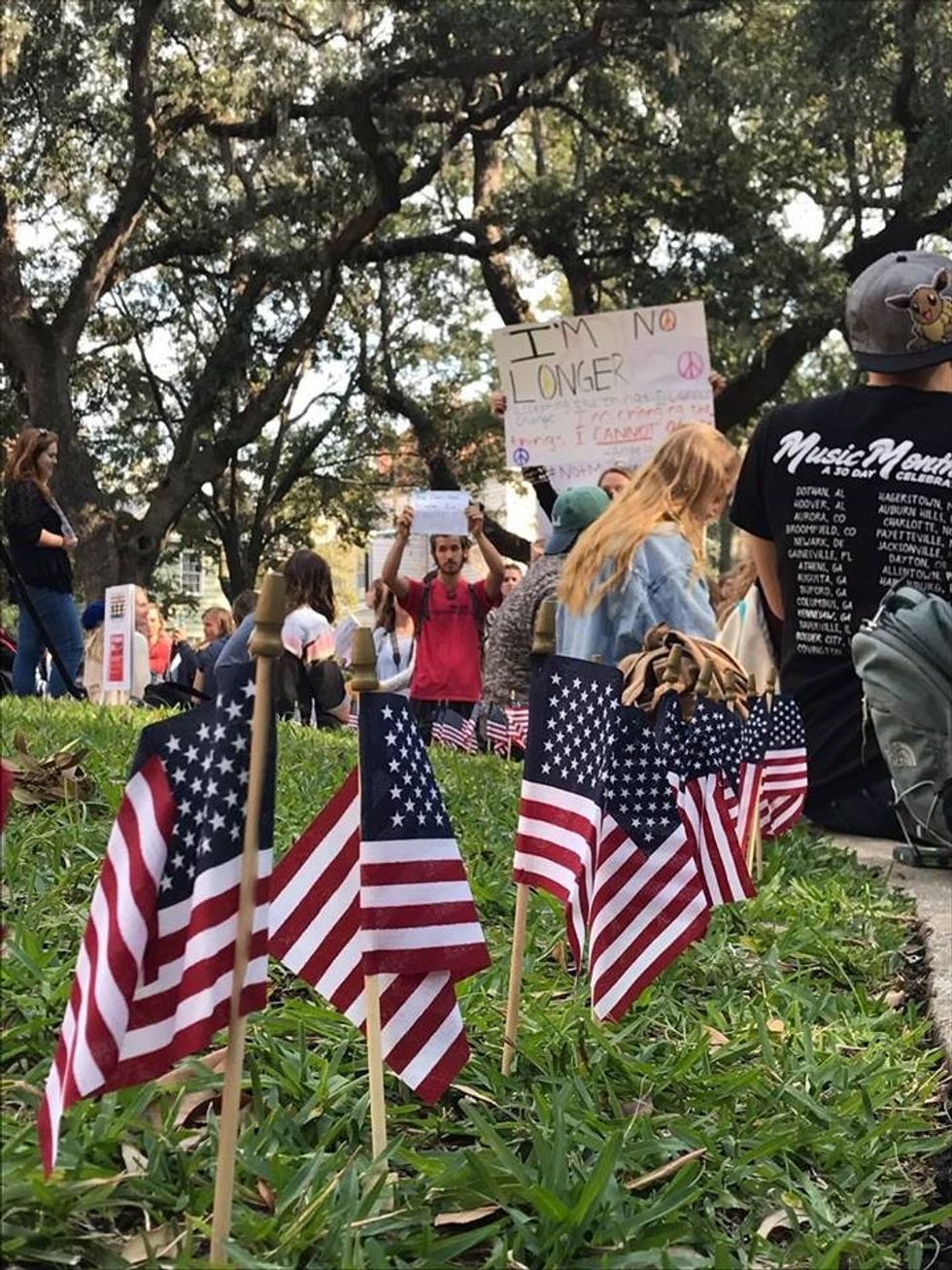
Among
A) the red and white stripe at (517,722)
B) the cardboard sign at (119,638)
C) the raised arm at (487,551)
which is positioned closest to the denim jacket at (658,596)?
the red and white stripe at (517,722)

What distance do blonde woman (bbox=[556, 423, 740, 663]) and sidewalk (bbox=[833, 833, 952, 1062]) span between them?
3.39 ft

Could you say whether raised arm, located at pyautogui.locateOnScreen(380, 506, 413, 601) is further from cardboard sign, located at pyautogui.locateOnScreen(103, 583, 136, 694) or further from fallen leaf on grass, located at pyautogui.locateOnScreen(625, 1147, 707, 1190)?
fallen leaf on grass, located at pyautogui.locateOnScreen(625, 1147, 707, 1190)

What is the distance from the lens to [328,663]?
363 inches

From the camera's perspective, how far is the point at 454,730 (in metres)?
8.80

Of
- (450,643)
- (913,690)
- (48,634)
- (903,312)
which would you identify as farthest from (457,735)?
(913,690)

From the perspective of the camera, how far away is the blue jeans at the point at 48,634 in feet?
29.7

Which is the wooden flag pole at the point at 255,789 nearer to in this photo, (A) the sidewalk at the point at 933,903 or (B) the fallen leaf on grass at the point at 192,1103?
(B) the fallen leaf on grass at the point at 192,1103

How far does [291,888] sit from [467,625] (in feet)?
21.9


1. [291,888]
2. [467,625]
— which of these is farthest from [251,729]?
[467,625]

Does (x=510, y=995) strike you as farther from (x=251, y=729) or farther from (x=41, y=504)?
(x=41, y=504)

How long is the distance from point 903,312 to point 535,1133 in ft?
11.2

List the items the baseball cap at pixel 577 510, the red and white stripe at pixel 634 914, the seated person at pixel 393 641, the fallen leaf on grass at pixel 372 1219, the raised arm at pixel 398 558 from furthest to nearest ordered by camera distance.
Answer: the seated person at pixel 393 641
the raised arm at pixel 398 558
the baseball cap at pixel 577 510
the red and white stripe at pixel 634 914
the fallen leaf on grass at pixel 372 1219

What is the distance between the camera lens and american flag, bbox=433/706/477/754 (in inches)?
338

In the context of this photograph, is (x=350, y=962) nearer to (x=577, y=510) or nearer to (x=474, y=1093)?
(x=474, y=1093)
